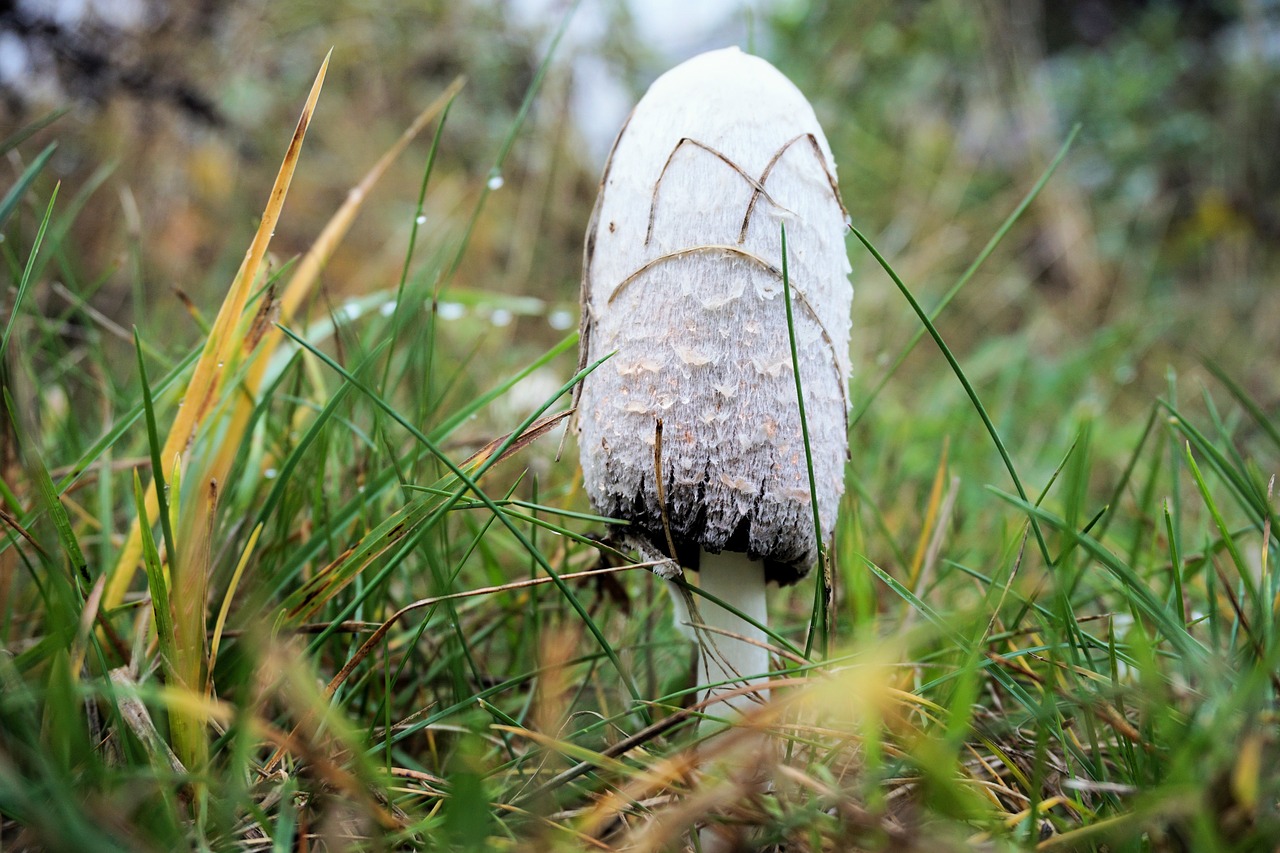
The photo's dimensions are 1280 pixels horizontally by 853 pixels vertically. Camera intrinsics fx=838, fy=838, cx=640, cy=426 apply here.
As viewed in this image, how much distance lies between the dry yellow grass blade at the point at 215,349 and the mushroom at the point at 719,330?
0.49 meters

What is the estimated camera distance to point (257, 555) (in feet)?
4.65

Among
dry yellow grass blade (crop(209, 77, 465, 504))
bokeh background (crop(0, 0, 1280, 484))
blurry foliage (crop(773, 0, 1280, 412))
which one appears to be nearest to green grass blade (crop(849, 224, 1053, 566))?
dry yellow grass blade (crop(209, 77, 465, 504))

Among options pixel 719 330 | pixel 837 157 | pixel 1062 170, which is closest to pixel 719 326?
pixel 719 330

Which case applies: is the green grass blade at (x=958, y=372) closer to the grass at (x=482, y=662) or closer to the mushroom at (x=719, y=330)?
the grass at (x=482, y=662)

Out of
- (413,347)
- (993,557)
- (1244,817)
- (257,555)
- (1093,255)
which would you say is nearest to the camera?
(1244,817)

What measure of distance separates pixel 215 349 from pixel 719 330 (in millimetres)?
769

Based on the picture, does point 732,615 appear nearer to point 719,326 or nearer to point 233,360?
point 719,326

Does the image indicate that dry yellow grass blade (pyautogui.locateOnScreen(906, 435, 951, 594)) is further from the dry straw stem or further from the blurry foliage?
the blurry foliage

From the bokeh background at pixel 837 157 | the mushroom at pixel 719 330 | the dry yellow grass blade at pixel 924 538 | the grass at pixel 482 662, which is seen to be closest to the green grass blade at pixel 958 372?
the grass at pixel 482 662

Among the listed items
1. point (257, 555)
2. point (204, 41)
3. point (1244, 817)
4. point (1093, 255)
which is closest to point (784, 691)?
point (1244, 817)

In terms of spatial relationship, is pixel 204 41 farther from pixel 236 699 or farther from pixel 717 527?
pixel 717 527

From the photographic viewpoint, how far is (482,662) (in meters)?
1.58

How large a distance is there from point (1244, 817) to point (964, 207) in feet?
17.0

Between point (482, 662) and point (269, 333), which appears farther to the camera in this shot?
point (482, 662)
